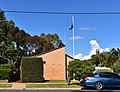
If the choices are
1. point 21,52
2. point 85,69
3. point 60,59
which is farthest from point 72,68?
point 21,52

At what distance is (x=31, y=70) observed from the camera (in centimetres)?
3388

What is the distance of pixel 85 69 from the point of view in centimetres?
3025

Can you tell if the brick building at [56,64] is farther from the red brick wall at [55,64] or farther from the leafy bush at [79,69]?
the leafy bush at [79,69]

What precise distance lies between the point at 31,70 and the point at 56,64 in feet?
31.0

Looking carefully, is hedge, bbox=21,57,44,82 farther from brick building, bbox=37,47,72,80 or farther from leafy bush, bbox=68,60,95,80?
brick building, bbox=37,47,72,80

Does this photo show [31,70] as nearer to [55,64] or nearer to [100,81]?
[55,64]

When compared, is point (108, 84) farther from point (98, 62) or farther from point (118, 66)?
point (98, 62)

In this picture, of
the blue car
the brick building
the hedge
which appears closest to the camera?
the blue car

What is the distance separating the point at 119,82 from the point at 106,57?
81404 millimetres

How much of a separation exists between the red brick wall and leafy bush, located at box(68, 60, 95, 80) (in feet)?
35.9

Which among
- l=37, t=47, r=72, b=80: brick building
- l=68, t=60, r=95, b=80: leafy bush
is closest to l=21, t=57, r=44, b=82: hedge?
l=68, t=60, r=95, b=80: leafy bush

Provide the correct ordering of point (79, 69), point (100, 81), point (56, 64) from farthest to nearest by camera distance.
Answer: point (56, 64), point (79, 69), point (100, 81)

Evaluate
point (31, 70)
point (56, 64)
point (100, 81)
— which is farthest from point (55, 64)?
point (100, 81)

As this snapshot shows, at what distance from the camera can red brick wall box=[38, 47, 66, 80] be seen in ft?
141
